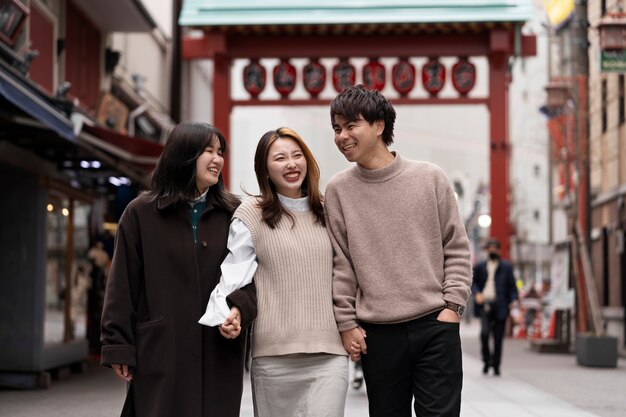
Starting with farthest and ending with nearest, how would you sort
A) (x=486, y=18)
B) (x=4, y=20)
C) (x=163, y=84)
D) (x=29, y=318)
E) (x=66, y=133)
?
(x=163, y=84), (x=486, y=18), (x=29, y=318), (x=4, y=20), (x=66, y=133)

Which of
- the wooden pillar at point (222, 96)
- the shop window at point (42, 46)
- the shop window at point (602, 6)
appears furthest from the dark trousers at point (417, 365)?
the shop window at point (602, 6)

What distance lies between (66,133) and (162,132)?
12977 mm

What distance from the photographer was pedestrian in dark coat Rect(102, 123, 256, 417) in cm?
477

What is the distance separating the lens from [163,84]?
25922 millimetres

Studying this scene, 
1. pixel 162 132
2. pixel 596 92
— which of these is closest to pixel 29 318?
pixel 162 132

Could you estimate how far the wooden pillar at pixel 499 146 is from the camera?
17.8 meters

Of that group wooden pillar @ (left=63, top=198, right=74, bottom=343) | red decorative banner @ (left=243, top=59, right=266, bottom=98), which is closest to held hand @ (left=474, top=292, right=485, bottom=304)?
wooden pillar @ (left=63, top=198, right=74, bottom=343)

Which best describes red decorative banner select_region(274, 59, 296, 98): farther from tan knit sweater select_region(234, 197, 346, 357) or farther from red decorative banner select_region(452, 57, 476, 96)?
tan knit sweater select_region(234, 197, 346, 357)

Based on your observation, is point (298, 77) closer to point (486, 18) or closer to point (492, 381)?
point (486, 18)

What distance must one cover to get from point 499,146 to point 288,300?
1371 cm

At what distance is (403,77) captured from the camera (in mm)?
18031

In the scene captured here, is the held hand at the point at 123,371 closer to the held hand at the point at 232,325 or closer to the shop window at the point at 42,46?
the held hand at the point at 232,325

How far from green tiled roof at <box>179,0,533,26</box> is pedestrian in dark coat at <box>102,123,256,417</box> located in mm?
12446

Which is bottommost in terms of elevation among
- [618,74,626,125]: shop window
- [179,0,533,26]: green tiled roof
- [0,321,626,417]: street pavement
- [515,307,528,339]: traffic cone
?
[515,307,528,339]: traffic cone
